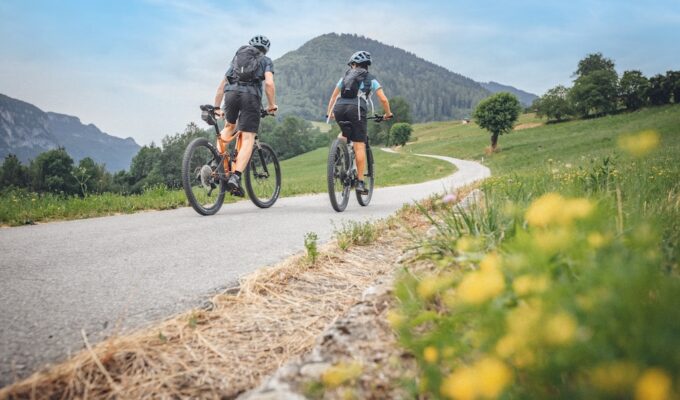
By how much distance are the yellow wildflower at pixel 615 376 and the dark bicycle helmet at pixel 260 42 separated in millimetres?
6280

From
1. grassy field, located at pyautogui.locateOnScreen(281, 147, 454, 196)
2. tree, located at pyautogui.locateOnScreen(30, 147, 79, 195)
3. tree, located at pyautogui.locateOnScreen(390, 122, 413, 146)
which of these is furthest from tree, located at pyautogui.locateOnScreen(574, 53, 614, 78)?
tree, located at pyautogui.locateOnScreen(30, 147, 79, 195)

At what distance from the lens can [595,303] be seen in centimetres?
71

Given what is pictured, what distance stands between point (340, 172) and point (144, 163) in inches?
3251

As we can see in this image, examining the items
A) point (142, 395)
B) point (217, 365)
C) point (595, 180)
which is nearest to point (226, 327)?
point (217, 365)

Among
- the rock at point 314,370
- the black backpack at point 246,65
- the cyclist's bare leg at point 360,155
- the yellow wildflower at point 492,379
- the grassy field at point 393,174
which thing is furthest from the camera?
the grassy field at point 393,174

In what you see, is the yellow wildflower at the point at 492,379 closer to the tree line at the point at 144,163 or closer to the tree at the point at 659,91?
the tree line at the point at 144,163

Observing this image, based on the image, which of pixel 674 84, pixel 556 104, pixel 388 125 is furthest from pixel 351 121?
pixel 388 125

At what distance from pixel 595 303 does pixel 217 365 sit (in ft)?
4.43

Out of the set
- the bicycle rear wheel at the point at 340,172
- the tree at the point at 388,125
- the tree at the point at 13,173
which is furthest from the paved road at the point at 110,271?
the tree at the point at 388,125

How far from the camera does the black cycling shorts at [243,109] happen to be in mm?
5754

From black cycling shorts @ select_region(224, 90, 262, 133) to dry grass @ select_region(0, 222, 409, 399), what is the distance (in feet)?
12.4

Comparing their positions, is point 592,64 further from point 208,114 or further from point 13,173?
point 13,173

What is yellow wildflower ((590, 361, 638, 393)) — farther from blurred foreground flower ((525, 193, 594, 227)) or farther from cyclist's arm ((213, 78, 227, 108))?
cyclist's arm ((213, 78, 227, 108))

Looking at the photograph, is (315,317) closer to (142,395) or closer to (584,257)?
(142,395)
